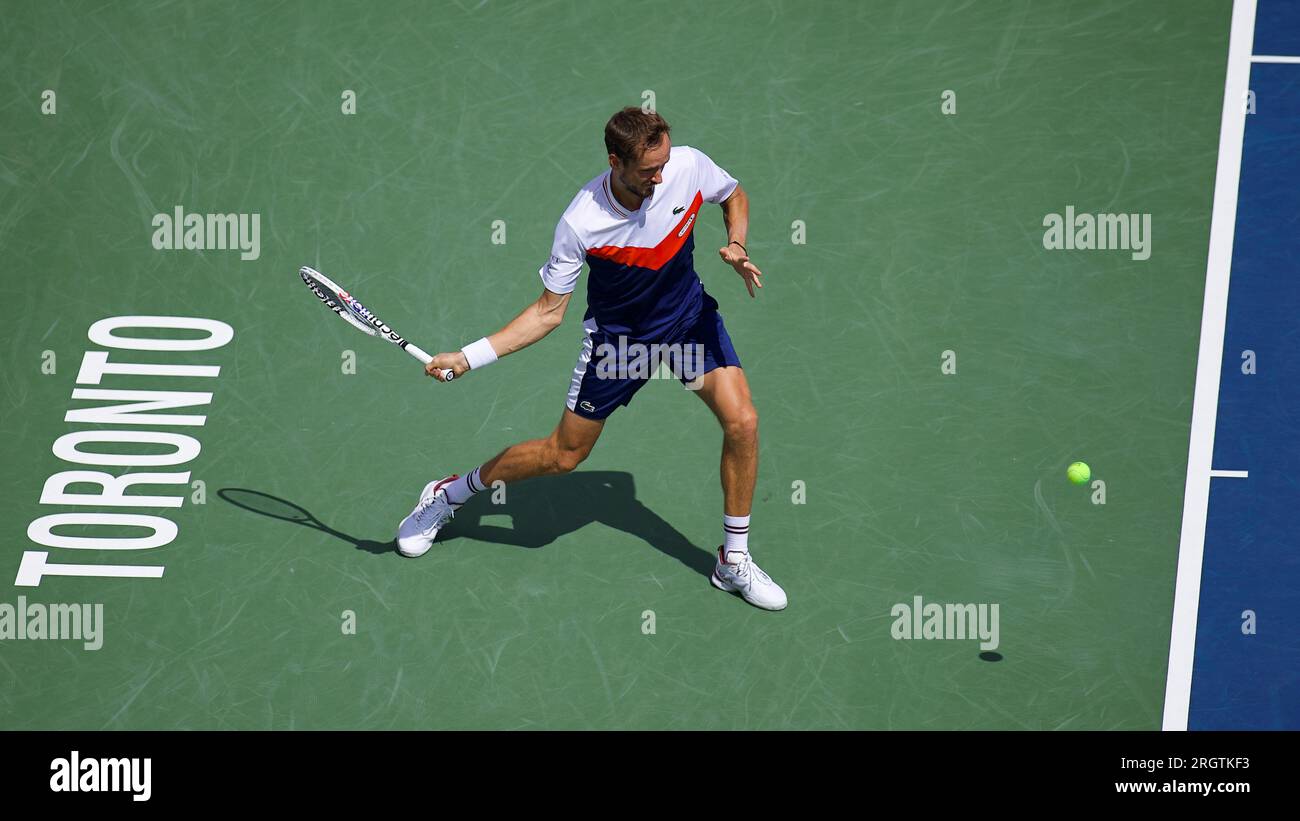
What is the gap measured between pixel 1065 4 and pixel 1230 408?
2.96 metres

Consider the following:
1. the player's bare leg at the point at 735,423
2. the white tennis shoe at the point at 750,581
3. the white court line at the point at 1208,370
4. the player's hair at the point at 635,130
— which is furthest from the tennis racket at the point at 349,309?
the white court line at the point at 1208,370

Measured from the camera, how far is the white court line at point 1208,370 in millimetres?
7582

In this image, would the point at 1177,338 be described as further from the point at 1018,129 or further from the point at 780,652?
the point at 780,652

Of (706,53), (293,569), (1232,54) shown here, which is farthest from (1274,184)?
(293,569)

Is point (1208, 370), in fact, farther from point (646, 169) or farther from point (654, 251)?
point (646, 169)

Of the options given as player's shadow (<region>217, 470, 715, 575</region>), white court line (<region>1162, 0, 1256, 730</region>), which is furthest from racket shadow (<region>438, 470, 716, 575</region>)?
white court line (<region>1162, 0, 1256, 730</region>)

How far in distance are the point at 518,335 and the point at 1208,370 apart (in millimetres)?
4094

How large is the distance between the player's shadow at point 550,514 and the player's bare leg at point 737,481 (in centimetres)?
28

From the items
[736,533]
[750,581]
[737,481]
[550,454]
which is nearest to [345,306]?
[550,454]

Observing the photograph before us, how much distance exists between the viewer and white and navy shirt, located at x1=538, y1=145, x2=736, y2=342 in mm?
7062

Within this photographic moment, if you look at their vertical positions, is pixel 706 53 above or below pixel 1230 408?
above

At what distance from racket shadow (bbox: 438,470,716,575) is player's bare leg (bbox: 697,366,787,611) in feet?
0.95

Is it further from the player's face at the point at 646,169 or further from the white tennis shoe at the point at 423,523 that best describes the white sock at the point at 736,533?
the player's face at the point at 646,169

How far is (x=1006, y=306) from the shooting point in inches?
350
